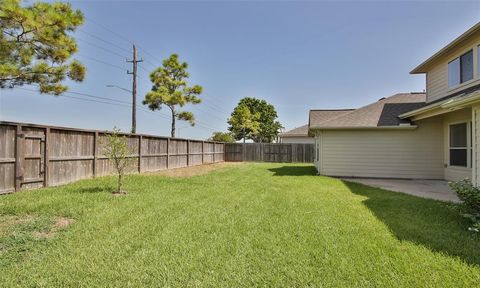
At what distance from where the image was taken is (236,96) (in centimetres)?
4469

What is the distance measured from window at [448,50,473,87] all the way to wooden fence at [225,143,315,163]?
14298mm

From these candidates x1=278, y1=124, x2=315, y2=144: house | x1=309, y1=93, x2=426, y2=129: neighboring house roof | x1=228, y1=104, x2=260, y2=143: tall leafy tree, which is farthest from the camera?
x1=228, y1=104, x2=260, y2=143: tall leafy tree

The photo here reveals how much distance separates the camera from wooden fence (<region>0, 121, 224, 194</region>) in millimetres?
6426

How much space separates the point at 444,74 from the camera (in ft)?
33.3

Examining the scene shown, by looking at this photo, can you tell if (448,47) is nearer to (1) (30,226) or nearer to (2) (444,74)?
(2) (444,74)

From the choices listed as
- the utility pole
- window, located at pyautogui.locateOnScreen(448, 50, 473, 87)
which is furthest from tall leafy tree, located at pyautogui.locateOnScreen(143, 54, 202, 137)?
window, located at pyautogui.locateOnScreen(448, 50, 473, 87)

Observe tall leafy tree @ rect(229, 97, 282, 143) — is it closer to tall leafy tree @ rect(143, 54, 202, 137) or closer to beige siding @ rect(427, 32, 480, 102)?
tall leafy tree @ rect(143, 54, 202, 137)

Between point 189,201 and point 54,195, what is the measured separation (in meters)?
2.94

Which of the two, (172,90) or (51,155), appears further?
(172,90)

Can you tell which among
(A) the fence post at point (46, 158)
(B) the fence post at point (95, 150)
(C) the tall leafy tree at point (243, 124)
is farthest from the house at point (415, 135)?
(C) the tall leafy tree at point (243, 124)

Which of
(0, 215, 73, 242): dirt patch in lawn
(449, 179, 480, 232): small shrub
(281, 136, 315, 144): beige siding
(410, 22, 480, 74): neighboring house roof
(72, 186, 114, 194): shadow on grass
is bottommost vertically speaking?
(0, 215, 73, 242): dirt patch in lawn

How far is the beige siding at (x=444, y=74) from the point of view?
8.35 meters

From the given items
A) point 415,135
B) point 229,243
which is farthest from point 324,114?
point 229,243

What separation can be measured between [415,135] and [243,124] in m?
27.6
